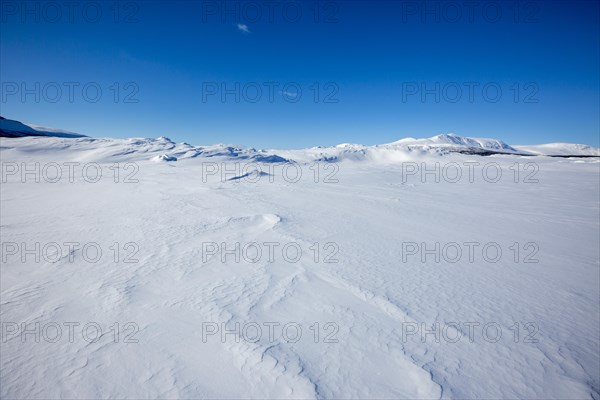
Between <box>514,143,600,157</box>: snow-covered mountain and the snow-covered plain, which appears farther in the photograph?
<box>514,143,600,157</box>: snow-covered mountain

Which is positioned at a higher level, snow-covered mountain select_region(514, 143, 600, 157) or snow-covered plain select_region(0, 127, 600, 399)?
snow-covered mountain select_region(514, 143, 600, 157)

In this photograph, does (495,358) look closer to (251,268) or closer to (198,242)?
(251,268)

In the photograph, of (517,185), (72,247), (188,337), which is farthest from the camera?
(517,185)

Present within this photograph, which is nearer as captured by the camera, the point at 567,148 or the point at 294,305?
the point at 294,305

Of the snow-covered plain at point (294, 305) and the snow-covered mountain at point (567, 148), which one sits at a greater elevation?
the snow-covered mountain at point (567, 148)

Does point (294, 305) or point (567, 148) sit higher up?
point (567, 148)

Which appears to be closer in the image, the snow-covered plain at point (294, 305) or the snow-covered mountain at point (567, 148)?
the snow-covered plain at point (294, 305)

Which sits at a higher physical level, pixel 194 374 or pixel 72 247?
pixel 72 247

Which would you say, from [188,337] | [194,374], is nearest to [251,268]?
[188,337]
